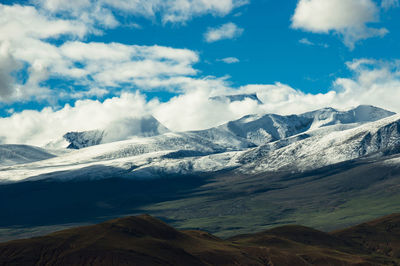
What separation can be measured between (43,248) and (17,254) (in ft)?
29.6

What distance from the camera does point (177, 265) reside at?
200 meters

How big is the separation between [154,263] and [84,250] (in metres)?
25.5

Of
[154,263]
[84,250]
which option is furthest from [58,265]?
[154,263]

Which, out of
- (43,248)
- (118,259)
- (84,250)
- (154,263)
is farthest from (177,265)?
(43,248)

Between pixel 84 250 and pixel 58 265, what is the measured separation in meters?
12.2

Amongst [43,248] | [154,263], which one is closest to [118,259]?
[154,263]

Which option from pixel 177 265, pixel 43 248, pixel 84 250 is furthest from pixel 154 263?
pixel 43 248

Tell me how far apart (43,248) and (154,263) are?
131ft

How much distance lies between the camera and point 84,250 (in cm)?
19850

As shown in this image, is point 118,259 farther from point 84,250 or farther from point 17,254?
point 17,254

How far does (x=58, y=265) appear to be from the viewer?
188875 mm

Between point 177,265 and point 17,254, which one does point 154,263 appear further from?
point 17,254

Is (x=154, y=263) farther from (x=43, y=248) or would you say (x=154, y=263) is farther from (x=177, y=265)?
(x=43, y=248)

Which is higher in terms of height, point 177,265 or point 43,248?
point 43,248
